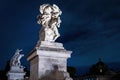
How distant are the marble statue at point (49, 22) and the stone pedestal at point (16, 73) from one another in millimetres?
13824

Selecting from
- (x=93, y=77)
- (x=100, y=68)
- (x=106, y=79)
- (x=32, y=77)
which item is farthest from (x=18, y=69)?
(x=100, y=68)

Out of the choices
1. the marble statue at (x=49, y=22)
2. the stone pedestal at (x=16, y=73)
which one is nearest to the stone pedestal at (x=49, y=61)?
the marble statue at (x=49, y=22)

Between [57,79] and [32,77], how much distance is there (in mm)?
1238

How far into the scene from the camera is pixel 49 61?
930 centimetres

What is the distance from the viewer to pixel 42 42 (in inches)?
374

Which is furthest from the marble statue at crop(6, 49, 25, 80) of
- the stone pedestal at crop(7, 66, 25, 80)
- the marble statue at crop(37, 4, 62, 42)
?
the marble statue at crop(37, 4, 62, 42)

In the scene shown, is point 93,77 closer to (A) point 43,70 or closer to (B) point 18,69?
(B) point 18,69

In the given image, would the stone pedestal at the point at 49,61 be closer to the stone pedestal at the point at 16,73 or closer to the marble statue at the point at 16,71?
the marble statue at the point at 16,71

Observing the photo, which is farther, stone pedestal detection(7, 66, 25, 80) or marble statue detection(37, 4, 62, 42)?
stone pedestal detection(7, 66, 25, 80)

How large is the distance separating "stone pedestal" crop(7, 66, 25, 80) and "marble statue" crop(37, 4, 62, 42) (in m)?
13.8

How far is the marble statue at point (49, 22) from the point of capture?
31.8ft

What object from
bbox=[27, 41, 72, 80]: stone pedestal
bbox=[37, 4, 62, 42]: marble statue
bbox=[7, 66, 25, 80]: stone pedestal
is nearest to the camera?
bbox=[27, 41, 72, 80]: stone pedestal

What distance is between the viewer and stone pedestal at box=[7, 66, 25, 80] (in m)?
23.2

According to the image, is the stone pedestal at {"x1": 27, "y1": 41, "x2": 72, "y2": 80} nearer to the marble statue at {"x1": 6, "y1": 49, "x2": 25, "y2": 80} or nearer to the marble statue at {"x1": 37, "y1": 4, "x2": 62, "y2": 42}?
the marble statue at {"x1": 37, "y1": 4, "x2": 62, "y2": 42}
